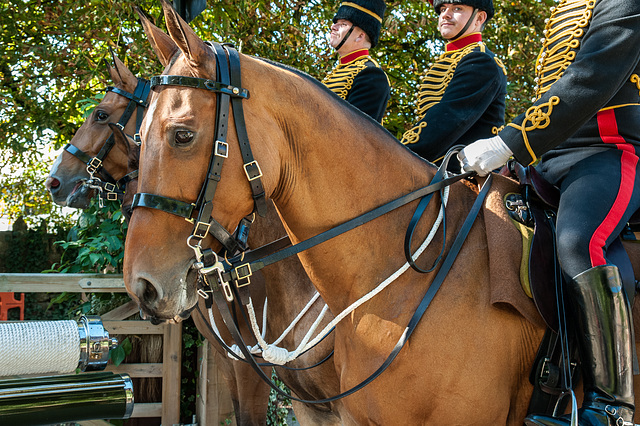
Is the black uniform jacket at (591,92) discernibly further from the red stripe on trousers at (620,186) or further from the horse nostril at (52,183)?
the horse nostril at (52,183)

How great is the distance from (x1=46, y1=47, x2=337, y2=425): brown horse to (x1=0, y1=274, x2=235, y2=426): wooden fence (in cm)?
71

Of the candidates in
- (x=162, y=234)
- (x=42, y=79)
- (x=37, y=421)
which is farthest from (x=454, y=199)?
(x=42, y=79)

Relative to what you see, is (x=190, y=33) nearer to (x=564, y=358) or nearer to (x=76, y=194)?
(x=564, y=358)

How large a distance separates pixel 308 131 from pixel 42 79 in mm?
7251

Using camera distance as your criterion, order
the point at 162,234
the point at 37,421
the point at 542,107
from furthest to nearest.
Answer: the point at 542,107 < the point at 162,234 < the point at 37,421

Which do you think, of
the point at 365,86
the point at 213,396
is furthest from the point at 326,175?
the point at 213,396

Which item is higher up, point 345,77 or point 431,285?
point 345,77

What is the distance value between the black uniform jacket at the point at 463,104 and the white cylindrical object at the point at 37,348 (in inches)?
87.9

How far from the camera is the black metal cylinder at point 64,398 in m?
1.16

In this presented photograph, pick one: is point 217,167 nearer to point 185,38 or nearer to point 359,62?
point 185,38

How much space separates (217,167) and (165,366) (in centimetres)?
388

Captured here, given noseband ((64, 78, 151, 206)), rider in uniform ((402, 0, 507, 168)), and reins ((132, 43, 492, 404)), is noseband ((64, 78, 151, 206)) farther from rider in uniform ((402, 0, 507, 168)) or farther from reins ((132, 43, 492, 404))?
reins ((132, 43, 492, 404))

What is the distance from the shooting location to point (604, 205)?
206 cm

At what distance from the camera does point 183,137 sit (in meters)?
1.83
